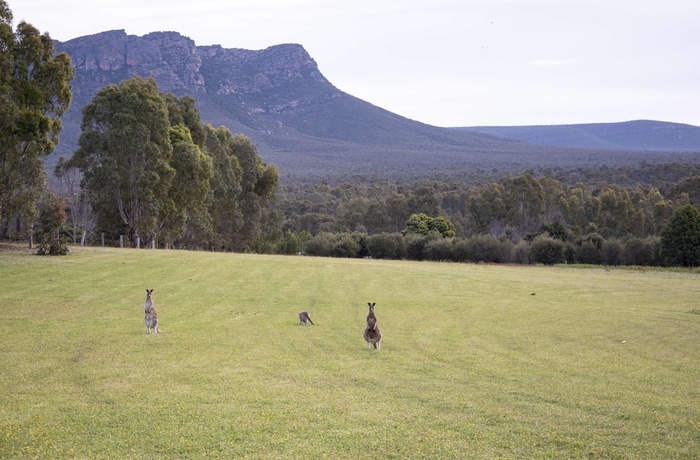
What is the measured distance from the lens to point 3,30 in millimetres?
36125

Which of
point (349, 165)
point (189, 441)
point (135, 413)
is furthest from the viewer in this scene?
point (349, 165)

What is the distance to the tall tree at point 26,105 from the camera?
35.8 metres

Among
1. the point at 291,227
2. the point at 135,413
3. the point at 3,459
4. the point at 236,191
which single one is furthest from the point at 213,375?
the point at 291,227

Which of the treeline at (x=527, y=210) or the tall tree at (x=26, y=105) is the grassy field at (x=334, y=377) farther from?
the treeline at (x=527, y=210)

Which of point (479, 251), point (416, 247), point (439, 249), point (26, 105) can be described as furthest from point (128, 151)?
point (479, 251)

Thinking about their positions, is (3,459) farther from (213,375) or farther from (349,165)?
(349,165)

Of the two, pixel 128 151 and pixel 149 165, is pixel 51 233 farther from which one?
pixel 149 165

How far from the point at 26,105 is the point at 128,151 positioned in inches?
599

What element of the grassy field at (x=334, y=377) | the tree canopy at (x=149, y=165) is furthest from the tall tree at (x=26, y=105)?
the tree canopy at (x=149, y=165)

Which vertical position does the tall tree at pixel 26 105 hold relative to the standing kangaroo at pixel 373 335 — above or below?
above

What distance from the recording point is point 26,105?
3703 centimetres

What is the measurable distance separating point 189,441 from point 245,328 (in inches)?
405

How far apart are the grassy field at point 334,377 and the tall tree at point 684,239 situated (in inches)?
1613

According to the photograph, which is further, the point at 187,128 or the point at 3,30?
the point at 187,128
